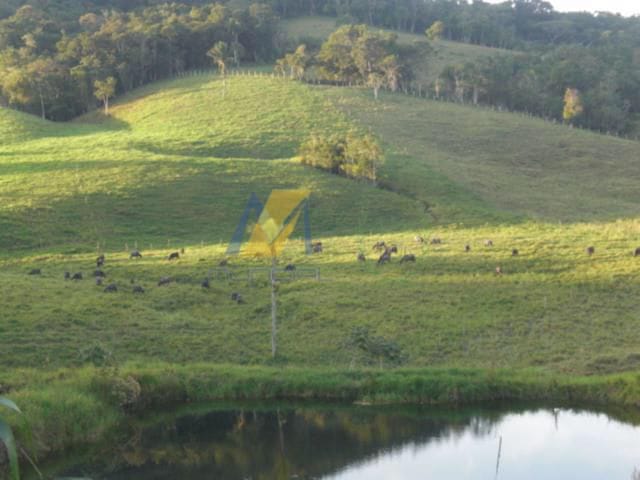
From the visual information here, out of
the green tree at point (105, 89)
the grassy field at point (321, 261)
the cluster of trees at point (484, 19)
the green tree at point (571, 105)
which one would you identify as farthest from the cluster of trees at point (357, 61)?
the cluster of trees at point (484, 19)

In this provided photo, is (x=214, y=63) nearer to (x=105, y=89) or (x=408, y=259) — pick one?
(x=105, y=89)

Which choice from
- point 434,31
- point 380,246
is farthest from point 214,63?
point 380,246

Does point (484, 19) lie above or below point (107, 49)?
above

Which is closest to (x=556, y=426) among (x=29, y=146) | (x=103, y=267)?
(x=103, y=267)

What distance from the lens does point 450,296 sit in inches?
1451

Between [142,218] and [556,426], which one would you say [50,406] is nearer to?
[556,426]

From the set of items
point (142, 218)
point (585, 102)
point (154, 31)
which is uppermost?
point (154, 31)

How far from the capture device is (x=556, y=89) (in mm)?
110625

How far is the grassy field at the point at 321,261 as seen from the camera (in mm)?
27766

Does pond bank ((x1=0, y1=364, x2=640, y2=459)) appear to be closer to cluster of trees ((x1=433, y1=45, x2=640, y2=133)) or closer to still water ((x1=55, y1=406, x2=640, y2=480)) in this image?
still water ((x1=55, y1=406, x2=640, y2=480))

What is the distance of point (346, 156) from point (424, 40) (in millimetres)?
76573

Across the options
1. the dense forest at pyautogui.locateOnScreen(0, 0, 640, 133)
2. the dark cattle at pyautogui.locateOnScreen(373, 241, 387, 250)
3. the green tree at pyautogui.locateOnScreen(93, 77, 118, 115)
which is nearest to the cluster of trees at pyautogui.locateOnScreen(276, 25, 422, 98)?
the dense forest at pyautogui.locateOnScreen(0, 0, 640, 133)

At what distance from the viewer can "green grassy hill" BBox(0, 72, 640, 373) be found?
1254 inches

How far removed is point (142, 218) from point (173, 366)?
3286 centimetres
